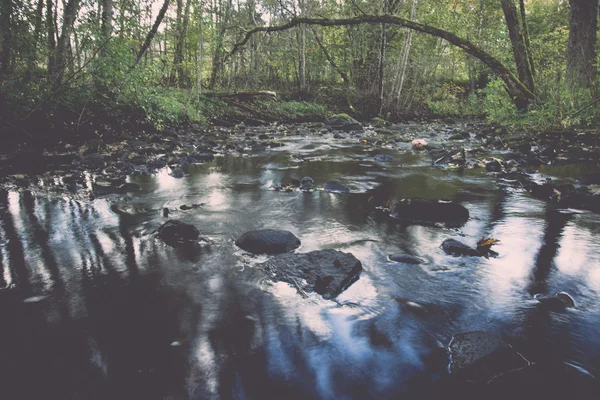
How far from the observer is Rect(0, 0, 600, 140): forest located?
Result: 7.52 metres

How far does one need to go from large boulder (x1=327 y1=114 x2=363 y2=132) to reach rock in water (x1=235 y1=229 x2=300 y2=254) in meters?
12.2

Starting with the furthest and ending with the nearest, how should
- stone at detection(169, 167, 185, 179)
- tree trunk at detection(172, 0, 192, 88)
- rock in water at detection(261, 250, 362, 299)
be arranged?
tree trunk at detection(172, 0, 192, 88)
stone at detection(169, 167, 185, 179)
rock in water at detection(261, 250, 362, 299)

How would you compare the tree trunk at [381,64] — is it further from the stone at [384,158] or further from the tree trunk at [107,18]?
the tree trunk at [107,18]

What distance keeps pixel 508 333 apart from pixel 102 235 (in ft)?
10.5

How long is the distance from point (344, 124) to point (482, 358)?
14.3 metres

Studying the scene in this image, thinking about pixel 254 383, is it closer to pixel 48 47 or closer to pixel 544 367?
pixel 544 367

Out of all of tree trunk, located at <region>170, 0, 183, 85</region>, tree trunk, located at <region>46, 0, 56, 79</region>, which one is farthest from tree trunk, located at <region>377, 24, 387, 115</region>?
tree trunk, located at <region>46, 0, 56, 79</region>

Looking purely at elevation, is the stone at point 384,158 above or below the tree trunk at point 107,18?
below

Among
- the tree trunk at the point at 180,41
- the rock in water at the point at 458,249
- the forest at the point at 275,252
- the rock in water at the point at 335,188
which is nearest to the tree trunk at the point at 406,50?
the forest at the point at 275,252

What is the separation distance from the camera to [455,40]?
10742 mm

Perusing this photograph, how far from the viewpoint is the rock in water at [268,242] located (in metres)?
2.95

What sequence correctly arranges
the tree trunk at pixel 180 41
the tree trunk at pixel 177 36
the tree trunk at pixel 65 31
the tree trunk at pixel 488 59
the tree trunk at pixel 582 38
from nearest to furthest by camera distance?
the tree trunk at pixel 65 31, the tree trunk at pixel 582 38, the tree trunk at pixel 488 59, the tree trunk at pixel 180 41, the tree trunk at pixel 177 36

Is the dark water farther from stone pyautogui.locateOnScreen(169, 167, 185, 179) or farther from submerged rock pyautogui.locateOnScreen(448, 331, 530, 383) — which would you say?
stone pyautogui.locateOnScreen(169, 167, 185, 179)

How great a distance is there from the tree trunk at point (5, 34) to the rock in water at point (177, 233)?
6.12m
